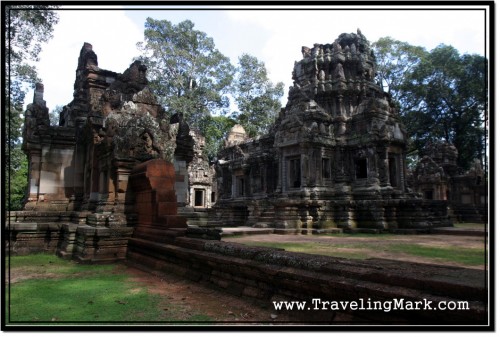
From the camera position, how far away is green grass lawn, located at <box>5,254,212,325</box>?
395cm

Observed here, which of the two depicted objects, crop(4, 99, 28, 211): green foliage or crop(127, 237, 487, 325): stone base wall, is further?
crop(4, 99, 28, 211): green foliage

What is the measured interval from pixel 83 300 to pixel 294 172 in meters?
16.4

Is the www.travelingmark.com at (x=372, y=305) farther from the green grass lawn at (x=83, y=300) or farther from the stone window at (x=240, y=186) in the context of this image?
the stone window at (x=240, y=186)

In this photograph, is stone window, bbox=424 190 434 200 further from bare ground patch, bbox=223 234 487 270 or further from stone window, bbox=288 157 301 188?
bare ground patch, bbox=223 234 487 270

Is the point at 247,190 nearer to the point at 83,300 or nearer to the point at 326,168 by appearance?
the point at 326,168

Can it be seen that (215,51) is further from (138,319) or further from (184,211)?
(138,319)

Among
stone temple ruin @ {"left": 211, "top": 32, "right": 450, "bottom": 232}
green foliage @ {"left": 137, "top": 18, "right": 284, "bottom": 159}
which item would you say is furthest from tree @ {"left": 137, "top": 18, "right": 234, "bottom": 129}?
stone temple ruin @ {"left": 211, "top": 32, "right": 450, "bottom": 232}

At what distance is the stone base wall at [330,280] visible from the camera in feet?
9.42

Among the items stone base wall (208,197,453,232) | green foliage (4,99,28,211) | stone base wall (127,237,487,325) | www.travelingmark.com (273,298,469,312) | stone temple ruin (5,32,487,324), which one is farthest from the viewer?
green foliage (4,99,28,211)

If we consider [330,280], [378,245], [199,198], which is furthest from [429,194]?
[330,280]

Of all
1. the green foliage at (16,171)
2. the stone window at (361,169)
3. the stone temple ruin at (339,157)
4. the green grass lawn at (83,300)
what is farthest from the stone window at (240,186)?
the green grass lawn at (83,300)

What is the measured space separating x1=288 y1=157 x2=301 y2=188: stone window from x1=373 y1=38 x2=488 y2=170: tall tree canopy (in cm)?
1833

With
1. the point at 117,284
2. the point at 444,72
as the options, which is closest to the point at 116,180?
the point at 117,284

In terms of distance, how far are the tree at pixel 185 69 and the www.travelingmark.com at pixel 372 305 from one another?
3047 cm
